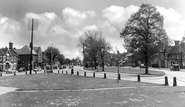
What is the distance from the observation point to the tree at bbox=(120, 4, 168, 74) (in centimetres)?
3812

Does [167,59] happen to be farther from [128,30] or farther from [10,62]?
[10,62]

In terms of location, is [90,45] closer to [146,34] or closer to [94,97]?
[146,34]

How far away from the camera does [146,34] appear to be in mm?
38844

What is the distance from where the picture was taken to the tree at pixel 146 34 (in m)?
38.1

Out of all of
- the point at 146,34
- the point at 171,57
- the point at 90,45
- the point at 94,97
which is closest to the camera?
the point at 94,97

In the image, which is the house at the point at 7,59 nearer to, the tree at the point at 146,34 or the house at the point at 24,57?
the house at the point at 24,57

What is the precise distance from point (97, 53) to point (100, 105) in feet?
163

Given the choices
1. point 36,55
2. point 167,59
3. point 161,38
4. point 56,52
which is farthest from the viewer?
point 56,52

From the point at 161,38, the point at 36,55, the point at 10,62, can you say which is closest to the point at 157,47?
the point at 161,38

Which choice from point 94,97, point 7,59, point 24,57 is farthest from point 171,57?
point 94,97

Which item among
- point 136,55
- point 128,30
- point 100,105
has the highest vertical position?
point 128,30

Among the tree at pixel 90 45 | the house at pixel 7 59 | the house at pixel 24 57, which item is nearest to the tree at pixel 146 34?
the tree at pixel 90 45

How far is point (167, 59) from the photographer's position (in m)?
86.8

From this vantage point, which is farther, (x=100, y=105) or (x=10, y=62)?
(x=10, y=62)
